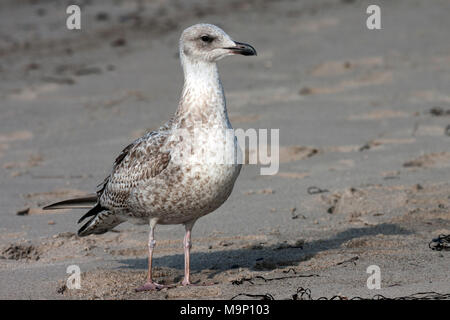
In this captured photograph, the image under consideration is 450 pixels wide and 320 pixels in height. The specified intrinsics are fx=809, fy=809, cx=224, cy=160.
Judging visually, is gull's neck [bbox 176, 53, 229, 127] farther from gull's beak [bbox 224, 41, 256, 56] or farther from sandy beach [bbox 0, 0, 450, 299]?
sandy beach [bbox 0, 0, 450, 299]

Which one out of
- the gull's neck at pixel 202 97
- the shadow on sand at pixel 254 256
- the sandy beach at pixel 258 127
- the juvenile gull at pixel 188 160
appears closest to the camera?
the juvenile gull at pixel 188 160

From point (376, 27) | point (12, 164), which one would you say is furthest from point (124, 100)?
point (376, 27)

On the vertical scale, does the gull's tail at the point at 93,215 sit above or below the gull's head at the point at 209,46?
below

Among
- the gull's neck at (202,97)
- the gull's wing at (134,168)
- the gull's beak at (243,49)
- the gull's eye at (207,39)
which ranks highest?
the gull's eye at (207,39)

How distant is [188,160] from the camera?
16.5ft

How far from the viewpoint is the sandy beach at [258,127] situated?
5441 mm

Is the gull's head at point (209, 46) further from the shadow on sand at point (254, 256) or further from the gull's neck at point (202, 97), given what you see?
the shadow on sand at point (254, 256)

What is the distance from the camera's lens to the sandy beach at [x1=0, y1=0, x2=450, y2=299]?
5.44 meters

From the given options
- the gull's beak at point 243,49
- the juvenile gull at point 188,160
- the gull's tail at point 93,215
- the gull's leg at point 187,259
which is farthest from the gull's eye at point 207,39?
the gull's tail at point 93,215

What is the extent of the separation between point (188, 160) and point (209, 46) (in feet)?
2.71

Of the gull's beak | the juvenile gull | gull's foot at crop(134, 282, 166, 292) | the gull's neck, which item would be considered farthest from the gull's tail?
the gull's beak

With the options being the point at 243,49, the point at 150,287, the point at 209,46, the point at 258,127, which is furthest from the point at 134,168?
the point at 258,127

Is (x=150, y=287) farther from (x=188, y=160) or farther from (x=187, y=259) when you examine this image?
(x=188, y=160)

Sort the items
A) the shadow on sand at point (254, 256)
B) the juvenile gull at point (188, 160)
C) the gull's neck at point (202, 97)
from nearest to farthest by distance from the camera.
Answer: the juvenile gull at point (188, 160) → the gull's neck at point (202, 97) → the shadow on sand at point (254, 256)
